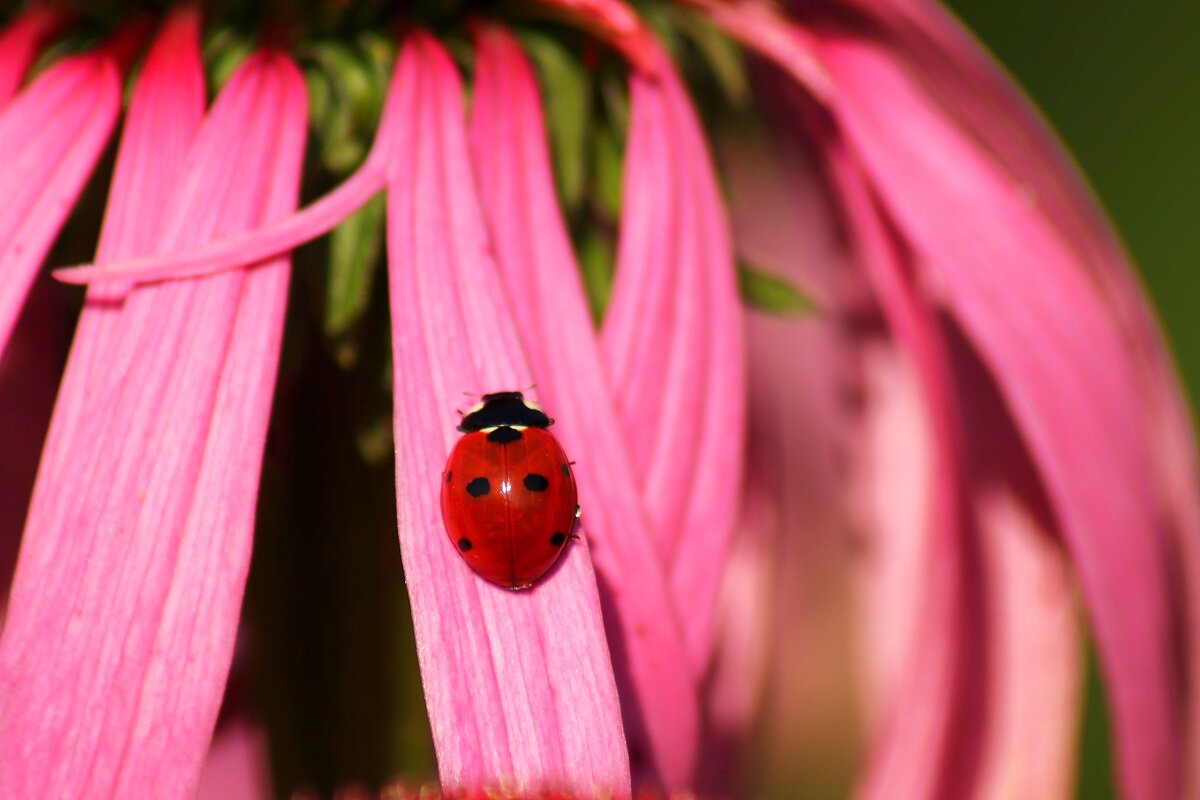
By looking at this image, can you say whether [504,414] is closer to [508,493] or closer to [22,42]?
[508,493]

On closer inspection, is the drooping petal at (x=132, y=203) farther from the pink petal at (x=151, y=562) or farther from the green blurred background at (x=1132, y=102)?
the green blurred background at (x=1132, y=102)

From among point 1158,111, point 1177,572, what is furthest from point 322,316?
point 1158,111

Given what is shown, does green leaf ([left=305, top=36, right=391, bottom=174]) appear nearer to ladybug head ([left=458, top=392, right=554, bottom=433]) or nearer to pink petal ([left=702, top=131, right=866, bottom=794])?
ladybug head ([left=458, top=392, right=554, bottom=433])

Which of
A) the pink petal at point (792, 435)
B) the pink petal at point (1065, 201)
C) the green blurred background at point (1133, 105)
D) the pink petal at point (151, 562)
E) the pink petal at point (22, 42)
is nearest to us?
the pink petal at point (151, 562)

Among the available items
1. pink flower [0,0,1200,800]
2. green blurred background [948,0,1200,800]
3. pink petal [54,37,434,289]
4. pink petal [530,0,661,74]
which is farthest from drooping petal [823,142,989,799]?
green blurred background [948,0,1200,800]

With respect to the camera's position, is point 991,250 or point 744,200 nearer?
point 991,250

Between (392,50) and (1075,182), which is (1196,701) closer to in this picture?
(1075,182)

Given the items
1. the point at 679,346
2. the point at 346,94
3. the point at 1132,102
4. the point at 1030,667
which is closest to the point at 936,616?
the point at 1030,667

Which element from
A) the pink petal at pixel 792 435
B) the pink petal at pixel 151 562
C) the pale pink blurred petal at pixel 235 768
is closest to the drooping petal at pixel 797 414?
the pink petal at pixel 792 435
